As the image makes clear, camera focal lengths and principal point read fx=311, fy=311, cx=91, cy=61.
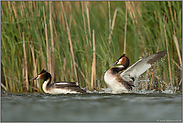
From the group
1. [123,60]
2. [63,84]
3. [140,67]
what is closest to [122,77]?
[123,60]

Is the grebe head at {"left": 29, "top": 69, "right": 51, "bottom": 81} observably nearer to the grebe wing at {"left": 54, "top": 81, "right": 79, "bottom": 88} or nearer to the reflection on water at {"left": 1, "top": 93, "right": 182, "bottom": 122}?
the grebe wing at {"left": 54, "top": 81, "right": 79, "bottom": 88}

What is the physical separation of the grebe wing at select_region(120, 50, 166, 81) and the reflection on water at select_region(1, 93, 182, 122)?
1.97 ft

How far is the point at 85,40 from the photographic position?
7.88 metres

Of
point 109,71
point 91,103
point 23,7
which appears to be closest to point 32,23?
point 23,7

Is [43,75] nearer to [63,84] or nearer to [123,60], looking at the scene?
[63,84]

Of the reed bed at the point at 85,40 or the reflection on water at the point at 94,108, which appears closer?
the reflection on water at the point at 94,108

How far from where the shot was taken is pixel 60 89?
7699 mm

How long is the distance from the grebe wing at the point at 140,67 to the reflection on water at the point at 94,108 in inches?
23.6

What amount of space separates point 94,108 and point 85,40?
107 inches

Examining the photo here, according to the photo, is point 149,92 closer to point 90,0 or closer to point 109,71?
point 109,71

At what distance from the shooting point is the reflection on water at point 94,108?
477cm

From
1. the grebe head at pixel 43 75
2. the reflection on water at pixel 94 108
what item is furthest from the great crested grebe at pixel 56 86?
the reflection on water at pixel 94 108

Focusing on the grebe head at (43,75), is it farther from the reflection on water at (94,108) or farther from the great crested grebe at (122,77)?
the great crested grebe at (122,77)

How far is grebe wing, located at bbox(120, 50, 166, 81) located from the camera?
704 cm
